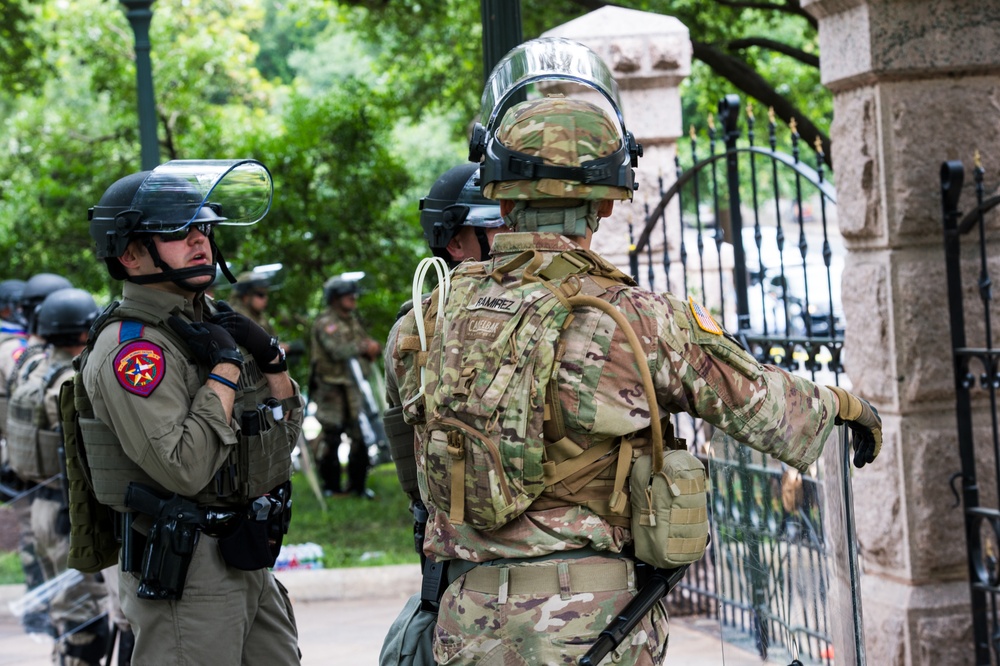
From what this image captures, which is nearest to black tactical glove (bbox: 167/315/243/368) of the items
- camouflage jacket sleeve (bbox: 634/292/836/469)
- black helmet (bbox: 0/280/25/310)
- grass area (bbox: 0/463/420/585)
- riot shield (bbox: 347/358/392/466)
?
camouflage jacket sleeve (bbox: 634/292/836/469)

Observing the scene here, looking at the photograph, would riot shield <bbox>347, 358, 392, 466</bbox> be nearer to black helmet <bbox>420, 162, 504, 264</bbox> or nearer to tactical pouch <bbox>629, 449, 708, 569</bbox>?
black helmet <bbox>420, 162, 504, 264</bbox>

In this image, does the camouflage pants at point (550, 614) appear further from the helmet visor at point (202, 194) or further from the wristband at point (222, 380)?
the helmet visor at point (202, 194)

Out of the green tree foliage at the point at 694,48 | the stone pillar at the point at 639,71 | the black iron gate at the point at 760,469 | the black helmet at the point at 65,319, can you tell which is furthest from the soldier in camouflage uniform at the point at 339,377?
the black helmet at the point at 65,319

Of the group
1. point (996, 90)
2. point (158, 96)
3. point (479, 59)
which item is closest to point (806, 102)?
point (479, 59)

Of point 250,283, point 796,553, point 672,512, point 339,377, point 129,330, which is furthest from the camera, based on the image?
point 339,377

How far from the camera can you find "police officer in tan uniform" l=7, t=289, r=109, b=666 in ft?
19.5

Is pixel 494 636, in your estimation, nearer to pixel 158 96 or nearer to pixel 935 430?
pixel 935 430

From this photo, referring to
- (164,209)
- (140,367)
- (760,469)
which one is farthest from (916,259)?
(140,367)

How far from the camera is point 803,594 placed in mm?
3086

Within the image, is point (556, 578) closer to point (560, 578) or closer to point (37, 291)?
point (560, 578)

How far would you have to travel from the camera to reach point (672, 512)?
277 centimetres

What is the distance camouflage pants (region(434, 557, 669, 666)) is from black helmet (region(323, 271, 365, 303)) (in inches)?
348

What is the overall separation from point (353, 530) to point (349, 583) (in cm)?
254

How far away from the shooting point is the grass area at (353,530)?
897 cm
